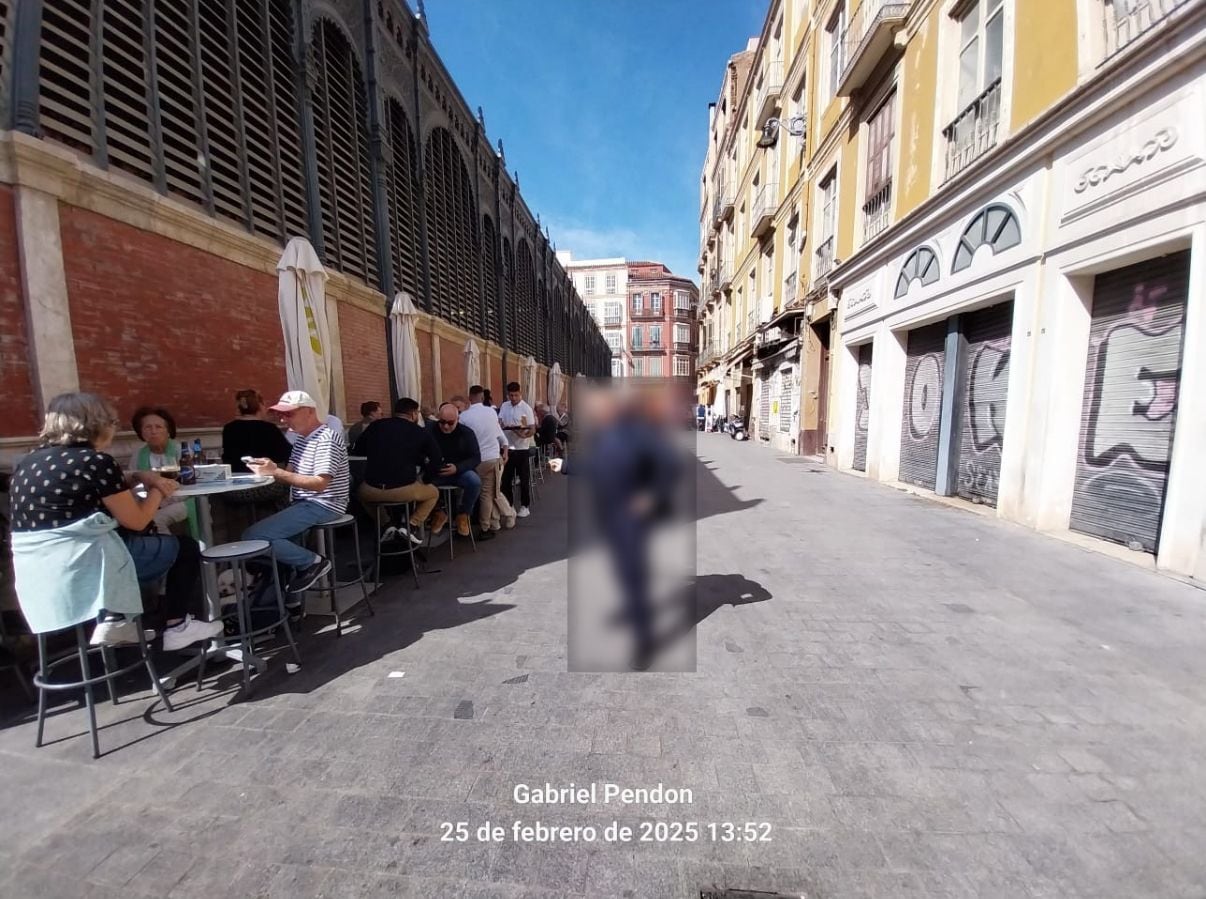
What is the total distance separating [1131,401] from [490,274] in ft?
52.5

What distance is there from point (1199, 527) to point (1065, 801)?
405 cm

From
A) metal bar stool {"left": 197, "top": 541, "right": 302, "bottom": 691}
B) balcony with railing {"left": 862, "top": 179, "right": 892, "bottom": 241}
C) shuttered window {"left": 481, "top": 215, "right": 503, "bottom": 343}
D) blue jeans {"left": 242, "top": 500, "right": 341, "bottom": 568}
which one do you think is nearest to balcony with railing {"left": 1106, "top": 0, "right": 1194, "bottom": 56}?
balcony with railing {"left": 862, "top": 179, "right": 892, "bottom": 241}

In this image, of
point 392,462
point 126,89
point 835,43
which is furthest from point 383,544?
point 835,43

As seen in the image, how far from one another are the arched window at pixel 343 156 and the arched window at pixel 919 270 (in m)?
10.1

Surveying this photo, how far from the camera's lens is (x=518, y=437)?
7.24m

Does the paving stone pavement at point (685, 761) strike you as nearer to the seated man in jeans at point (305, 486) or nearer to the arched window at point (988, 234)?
the seated man in jeans at point (305, 486)

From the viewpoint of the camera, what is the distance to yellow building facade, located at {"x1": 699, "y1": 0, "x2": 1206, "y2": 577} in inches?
172

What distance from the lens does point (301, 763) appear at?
213 cm

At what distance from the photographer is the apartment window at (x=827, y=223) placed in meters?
12.4

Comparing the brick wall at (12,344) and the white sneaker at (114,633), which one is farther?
the brick wall at (12,344)

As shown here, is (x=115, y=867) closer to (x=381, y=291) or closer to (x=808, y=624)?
(x=808, y=624)

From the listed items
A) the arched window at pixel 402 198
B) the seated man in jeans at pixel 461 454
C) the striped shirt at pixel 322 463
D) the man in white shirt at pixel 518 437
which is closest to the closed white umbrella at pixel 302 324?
the seated man in jeans at pixel 461 454

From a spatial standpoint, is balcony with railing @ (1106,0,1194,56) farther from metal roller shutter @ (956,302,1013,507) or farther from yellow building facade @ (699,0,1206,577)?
metal roller shutter @ (956,302,1013,507)

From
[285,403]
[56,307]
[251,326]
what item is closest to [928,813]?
[285,403]
